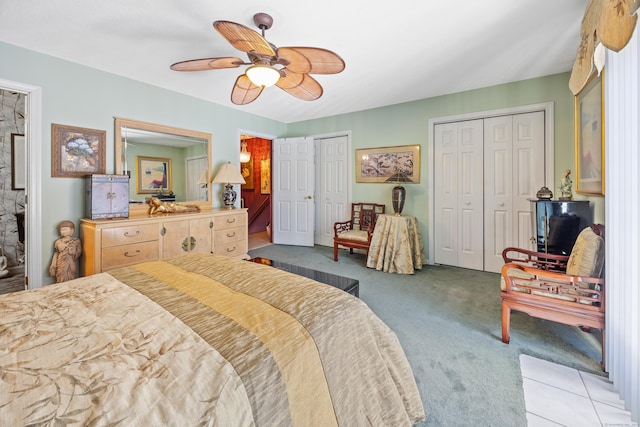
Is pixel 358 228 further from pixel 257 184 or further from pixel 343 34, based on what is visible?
pixel 257 184

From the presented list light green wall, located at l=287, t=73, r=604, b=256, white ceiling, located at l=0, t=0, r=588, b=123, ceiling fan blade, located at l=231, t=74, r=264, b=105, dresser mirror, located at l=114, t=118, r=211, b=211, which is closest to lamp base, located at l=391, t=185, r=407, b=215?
light green wall, located at l=287, t=73, r=604, b=256

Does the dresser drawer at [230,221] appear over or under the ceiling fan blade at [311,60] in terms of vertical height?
under

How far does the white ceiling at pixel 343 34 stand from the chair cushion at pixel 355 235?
6.81 feet

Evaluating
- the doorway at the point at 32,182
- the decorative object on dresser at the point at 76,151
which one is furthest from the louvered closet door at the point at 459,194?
the doorway at the point at 32,182

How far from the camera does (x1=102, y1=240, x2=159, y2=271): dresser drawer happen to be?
2688mm

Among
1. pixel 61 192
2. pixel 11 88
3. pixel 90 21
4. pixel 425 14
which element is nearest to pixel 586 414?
pixel 425 14

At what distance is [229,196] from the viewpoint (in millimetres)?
4199

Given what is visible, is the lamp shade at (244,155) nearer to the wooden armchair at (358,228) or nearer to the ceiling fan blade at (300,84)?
the wooden armchair at (358,228)

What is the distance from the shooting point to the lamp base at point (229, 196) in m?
4.20

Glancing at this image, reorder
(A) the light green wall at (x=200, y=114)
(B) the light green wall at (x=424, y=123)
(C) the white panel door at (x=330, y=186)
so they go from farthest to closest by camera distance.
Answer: (C) the white panel door at (x=330, y=186) < (B) the light green wall at (x=424, y=123) < (A) the light green wall at (x=200, y=114)

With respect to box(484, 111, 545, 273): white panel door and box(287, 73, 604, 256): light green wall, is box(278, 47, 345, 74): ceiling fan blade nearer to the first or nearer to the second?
box(287, 73, 604, 256): light green wall

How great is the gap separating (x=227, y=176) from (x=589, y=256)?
393 cm

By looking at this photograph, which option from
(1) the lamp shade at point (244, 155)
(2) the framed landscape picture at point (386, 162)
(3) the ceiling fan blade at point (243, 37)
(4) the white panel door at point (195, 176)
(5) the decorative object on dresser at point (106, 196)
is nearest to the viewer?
(3) the ceiling fan blade at point (243, 37)

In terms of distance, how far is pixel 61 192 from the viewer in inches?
110
